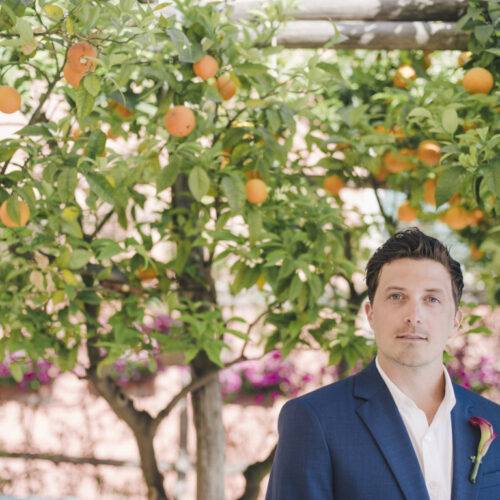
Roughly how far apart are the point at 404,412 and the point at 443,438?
0.08 m

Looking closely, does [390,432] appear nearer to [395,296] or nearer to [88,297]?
[395,296]

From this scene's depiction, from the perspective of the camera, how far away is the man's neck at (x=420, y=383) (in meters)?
1.06

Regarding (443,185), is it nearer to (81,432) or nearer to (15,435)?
(81,432)

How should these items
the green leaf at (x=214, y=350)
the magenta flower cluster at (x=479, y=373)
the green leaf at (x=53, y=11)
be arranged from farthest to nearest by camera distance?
the magenta flower cluster at (x=479, y=373)
the green leaf at (x=214, y=350)
the green leaf at (x=53, y=11)

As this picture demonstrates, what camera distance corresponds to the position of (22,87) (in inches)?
76.1

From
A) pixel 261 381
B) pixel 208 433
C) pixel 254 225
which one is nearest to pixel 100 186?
pixel 254 225

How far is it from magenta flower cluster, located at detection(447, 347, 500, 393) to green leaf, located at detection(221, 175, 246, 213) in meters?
2.39

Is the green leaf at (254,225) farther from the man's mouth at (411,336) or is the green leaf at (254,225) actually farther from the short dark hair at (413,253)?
the man's mouth at (411,336)

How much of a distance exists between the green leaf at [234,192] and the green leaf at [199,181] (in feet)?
0.18

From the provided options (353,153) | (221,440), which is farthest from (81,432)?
(353,153)

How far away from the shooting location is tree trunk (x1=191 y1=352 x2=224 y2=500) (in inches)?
86.7

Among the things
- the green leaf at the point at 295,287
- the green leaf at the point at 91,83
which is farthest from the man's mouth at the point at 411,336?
the green leaf at the point at 91,83

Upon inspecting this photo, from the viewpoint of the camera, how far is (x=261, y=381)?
12.2 feet

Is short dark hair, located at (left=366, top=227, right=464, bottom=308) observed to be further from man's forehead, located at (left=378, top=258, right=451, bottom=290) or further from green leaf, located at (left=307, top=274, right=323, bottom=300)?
green leaf, located at (left=307, top=274, right=323, bottom=300)
